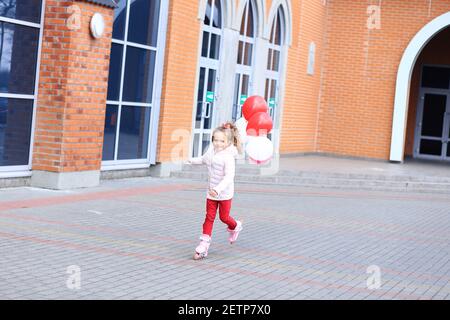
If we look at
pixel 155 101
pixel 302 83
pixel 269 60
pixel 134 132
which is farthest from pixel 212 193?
pixel 302 83

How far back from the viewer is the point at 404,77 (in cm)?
2259

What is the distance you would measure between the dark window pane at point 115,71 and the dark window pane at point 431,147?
50.1ft

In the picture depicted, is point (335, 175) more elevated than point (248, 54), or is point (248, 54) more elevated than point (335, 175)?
point (248, 54)

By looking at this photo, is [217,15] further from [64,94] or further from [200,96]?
[64,94]

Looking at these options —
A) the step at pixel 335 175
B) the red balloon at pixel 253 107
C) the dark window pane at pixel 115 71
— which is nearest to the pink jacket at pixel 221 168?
the red balloon at pixel 253 107

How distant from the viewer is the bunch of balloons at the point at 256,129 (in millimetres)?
12078

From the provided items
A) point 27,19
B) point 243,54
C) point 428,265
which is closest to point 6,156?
point 27,19

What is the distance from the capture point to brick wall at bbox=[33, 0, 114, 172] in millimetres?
11922

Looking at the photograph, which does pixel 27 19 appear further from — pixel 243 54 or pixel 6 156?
pixel 243 54

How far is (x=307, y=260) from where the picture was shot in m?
8.50

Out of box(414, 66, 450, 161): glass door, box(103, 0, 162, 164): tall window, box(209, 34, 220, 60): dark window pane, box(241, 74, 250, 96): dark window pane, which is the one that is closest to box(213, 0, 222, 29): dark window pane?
box(209, 34, 220, 60): dark window pane

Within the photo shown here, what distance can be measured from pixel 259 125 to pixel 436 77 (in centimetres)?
1506

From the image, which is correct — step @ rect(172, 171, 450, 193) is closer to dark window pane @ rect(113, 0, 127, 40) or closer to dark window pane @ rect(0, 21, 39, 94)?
dark window pane @ rect(113, 0, 127, 40)

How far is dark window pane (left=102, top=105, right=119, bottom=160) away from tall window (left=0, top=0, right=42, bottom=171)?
177 centimetres
